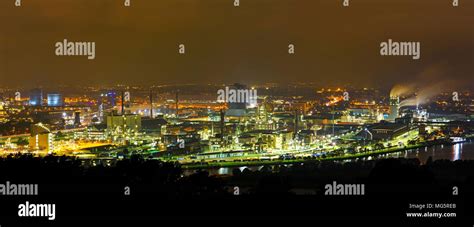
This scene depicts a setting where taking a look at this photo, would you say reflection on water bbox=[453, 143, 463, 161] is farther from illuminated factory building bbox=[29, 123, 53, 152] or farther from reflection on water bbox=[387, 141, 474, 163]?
illuminated factory building bbox=[29, 123, 53, 152]

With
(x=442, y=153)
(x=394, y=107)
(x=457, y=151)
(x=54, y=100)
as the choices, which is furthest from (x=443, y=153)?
(x=54, y=100)

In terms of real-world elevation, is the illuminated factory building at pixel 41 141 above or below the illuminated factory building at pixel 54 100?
below

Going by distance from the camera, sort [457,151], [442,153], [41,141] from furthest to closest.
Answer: [41,141] < [457,151] < [442,153]

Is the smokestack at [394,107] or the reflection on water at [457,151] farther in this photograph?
the smokestack at [394,107]

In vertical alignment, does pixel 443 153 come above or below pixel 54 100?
below

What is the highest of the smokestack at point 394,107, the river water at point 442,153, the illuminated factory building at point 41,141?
the smokestack at point 394,107

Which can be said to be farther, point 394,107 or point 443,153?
point 394,107

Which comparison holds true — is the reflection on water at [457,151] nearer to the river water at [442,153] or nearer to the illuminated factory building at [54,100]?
the river water at [442,153]

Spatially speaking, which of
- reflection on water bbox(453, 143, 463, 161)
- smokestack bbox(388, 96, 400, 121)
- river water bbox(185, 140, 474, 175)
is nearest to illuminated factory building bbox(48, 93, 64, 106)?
smokestack bbox(388, 96, 400, 121)

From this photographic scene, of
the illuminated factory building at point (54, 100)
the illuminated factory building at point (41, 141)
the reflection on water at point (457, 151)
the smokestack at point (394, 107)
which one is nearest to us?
the reflection on water at point (457, 151)

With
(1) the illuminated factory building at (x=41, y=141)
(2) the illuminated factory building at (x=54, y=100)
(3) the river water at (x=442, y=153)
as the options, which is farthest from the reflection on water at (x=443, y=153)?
(2) the illuminated factory building at (x=54, y=100)

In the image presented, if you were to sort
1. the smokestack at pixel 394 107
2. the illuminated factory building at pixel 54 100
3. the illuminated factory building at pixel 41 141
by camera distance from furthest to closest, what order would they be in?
the illuminated factory building at pixel 54 100 < the smokestack at pixel 394 107 < the illuminated factory building at pixel 41 141

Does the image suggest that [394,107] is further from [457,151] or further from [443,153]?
[443,153]

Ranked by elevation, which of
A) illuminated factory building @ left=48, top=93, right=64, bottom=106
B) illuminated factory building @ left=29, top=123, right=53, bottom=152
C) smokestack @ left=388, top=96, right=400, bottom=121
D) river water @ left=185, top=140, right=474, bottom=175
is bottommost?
river water @ left=185, top=140, right=474, bottom=175
